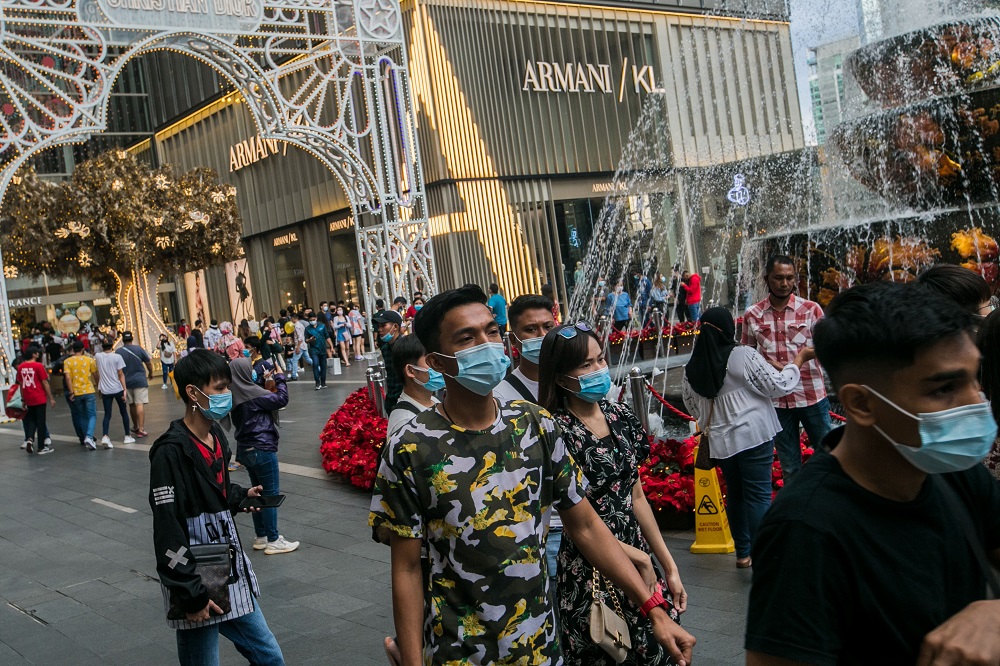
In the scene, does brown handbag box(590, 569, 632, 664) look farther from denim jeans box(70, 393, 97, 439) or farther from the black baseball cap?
denim jeans box(70, 393, 97, 439)

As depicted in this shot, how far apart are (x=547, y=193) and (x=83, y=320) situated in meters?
21.2

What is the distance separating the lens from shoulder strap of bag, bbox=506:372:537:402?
4777 mm

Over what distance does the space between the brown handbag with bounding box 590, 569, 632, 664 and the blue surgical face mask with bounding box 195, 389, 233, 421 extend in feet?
6.22

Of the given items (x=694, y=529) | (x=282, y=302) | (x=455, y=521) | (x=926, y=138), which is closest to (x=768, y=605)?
(x=455, y=521)

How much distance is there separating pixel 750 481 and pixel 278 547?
160 inches

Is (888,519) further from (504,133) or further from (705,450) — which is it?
(504,133)

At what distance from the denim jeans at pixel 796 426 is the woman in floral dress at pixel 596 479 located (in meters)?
2.90

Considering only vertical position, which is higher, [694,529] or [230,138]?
[230,138]

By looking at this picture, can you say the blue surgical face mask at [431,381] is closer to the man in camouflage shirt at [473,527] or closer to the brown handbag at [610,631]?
the brown handbag at [610,631]

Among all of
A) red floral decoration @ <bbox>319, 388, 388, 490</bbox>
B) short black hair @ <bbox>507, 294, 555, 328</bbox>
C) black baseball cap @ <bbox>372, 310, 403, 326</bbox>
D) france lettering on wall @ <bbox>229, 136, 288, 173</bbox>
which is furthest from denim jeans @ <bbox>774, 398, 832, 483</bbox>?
france lettering on wall @ <bbox>229, 136, 288, 173</bbox>

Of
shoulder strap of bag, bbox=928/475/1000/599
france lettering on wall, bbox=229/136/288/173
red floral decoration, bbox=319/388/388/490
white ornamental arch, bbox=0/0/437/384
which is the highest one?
france lettering on wall, bbox=229/136/288/173

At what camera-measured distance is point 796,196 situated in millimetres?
45094

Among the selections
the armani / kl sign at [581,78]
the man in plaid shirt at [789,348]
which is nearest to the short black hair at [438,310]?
the man in plaid shirt at [789,348]

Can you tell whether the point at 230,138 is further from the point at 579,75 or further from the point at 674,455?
the point at 674,455
